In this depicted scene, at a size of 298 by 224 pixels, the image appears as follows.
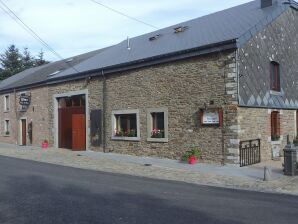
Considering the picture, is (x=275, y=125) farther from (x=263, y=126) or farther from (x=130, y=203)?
(x=130, y=203)

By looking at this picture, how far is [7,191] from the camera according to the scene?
31.2 ft

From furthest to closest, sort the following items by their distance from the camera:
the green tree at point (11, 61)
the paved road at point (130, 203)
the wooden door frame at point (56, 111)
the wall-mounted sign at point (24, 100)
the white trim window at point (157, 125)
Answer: the green tree at point (11, 61)
the wall-mounted sign at point (24, 100)
the wooden door frame at point (56, 111)
the white trim window at point (157, 125)
the paved road at point (130, 203)

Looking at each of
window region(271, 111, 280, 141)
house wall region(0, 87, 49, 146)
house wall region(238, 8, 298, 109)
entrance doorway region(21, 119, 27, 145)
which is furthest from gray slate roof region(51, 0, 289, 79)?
entrance doorway region(21, 119, 27, 145)

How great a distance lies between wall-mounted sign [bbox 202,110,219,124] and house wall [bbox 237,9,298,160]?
90 cm

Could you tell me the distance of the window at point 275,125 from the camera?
17.8 metres

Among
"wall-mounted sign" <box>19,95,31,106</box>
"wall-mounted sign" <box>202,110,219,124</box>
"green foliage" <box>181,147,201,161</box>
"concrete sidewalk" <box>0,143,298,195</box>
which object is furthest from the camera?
"wall-mounted sign" <box>19,95,31,106</box>

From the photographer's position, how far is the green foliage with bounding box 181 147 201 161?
634 inches

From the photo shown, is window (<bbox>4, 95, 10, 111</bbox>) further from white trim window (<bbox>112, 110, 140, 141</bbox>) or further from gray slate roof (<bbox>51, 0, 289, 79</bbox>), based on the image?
white trim window (<bbox>112, 110, 140, 141</bbox>)

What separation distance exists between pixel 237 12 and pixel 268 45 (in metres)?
3.00

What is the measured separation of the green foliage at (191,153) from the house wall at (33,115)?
501 inches

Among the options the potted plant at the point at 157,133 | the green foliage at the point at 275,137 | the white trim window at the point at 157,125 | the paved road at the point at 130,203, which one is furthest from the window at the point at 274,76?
the paved road at the point at 130,203

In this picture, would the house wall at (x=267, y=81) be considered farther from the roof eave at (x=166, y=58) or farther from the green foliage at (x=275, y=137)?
the roof eave at (x=166, y=58)

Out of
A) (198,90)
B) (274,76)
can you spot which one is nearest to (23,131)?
Result: (198,90)

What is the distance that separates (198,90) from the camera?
16141 millimetres
